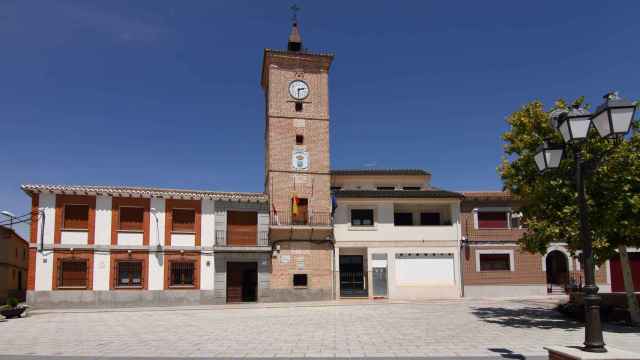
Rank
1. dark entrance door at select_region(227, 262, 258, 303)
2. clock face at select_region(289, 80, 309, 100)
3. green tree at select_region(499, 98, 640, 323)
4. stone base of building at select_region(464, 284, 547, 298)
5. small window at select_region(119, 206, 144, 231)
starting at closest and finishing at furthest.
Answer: green tree at select_region(499, 98, 640, 323) < small window at select_region(119, 206, 144, 231) < dark entrance door at select_region(227, 262, 258, 303) < stone base of building at select_region(464, 284, 547, 298) < clock face at select_region(289, 80, 309, 100)

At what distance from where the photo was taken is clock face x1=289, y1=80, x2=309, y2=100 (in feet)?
101

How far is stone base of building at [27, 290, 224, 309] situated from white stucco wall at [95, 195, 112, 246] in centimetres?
266

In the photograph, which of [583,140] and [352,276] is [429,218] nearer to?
[352,276]

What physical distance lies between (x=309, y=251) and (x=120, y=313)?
10831 mm

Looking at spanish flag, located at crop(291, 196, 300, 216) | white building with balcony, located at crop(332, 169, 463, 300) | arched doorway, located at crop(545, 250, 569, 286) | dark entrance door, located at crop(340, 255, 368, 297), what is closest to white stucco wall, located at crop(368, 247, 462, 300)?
white building with balcony, located at crop(332, 169, 463, 300)

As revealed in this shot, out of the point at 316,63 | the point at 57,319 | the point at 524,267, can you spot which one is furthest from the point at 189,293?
the point at 524,267

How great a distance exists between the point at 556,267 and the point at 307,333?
74.3ft

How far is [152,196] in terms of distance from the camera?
27.5 m

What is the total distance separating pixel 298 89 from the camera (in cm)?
3095

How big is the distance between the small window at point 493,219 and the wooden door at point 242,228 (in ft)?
44.2

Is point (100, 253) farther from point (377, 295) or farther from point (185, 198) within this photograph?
point (377, 295)

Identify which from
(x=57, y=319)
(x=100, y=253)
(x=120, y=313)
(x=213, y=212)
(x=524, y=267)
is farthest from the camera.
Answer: (x=524, y=267)

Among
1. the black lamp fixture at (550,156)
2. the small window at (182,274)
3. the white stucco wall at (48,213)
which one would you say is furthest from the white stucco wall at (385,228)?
the black lamp fixture at (550,156)

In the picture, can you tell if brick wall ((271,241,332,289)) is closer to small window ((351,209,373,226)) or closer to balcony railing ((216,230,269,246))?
balcony railing ((216,230,269,246))
